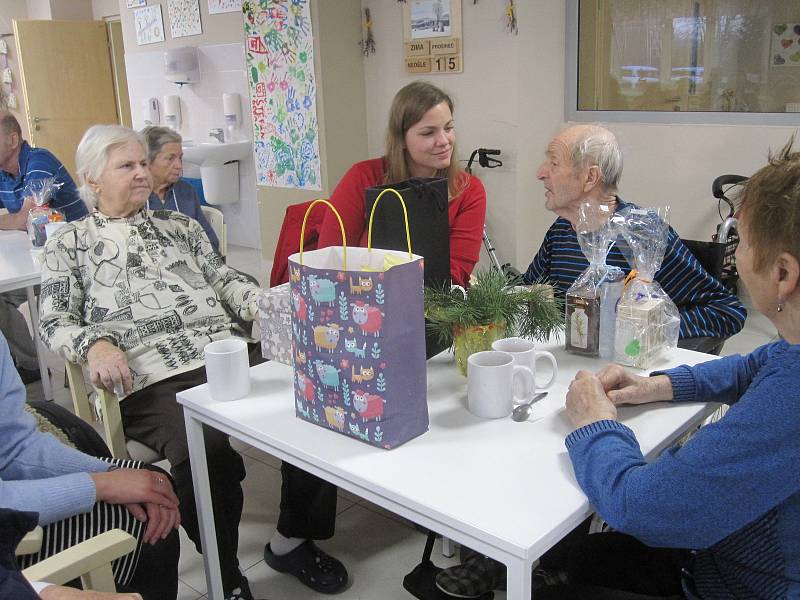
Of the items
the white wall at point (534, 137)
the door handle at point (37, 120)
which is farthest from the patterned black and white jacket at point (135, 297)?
the door handle at point (37, 120)

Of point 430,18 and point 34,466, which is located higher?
point 430,18

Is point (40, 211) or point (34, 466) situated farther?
point (40, 211)

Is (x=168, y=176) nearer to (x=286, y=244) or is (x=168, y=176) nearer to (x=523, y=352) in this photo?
(x=286, y=244)

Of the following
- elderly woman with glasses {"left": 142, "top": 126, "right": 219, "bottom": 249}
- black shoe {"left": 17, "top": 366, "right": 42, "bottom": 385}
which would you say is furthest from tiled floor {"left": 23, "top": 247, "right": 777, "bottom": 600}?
black shoe {"left": 17, "top": 366, "right": 42, "bottom": 385}

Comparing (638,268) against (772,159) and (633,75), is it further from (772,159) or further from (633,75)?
(633,75)

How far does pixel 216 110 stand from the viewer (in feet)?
19.3

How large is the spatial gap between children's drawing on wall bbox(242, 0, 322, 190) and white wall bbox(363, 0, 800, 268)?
689 mm

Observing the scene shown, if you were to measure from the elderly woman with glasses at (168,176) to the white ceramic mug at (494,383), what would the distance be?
1.94m

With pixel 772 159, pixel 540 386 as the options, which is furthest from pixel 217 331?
pixel 772 159

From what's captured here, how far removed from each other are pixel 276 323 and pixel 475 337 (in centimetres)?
44

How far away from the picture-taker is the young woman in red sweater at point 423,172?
2.36 metres

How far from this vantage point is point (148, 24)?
6.20 meters

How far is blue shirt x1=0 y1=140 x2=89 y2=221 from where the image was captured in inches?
138

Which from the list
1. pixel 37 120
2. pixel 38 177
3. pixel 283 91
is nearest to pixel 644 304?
pixel 38 177
